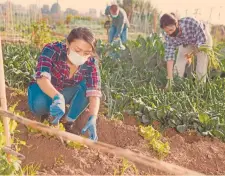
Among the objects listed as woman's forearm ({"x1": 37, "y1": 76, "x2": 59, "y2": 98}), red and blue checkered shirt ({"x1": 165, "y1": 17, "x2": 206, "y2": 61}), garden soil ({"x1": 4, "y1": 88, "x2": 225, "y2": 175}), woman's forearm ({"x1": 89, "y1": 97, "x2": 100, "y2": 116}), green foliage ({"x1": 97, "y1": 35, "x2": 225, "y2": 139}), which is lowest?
garden soil ({"x1": 4, "y1": 88, "x2": 225, "y2": 175})

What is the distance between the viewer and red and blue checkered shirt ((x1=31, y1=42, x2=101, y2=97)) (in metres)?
2.61

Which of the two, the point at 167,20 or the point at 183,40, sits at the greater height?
the point at 167,20

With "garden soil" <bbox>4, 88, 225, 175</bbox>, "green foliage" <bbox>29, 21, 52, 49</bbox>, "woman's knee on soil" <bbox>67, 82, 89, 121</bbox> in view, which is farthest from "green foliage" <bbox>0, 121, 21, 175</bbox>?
"green foliage" <bbox>29, 21, 52, 49</bbox>

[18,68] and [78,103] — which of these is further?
[18,68]

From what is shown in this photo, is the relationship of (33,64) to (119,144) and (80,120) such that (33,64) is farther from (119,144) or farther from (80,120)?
(119,144)

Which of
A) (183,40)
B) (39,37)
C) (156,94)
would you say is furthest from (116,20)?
(156,94)

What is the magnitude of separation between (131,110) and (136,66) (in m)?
1.61

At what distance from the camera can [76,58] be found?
2572mm

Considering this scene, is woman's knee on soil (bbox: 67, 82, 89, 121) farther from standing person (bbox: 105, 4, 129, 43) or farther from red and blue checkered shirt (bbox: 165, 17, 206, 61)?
standing person (bbox: 105, 4, 129, 43)

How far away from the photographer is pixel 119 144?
2.89 m

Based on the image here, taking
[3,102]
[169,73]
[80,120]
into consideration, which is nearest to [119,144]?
[80,120]

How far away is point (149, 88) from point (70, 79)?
42.7 inches

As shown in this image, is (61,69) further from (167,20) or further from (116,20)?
(116,20)

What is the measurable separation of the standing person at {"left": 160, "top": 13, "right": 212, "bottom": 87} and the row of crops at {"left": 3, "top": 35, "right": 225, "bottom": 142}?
18cm
